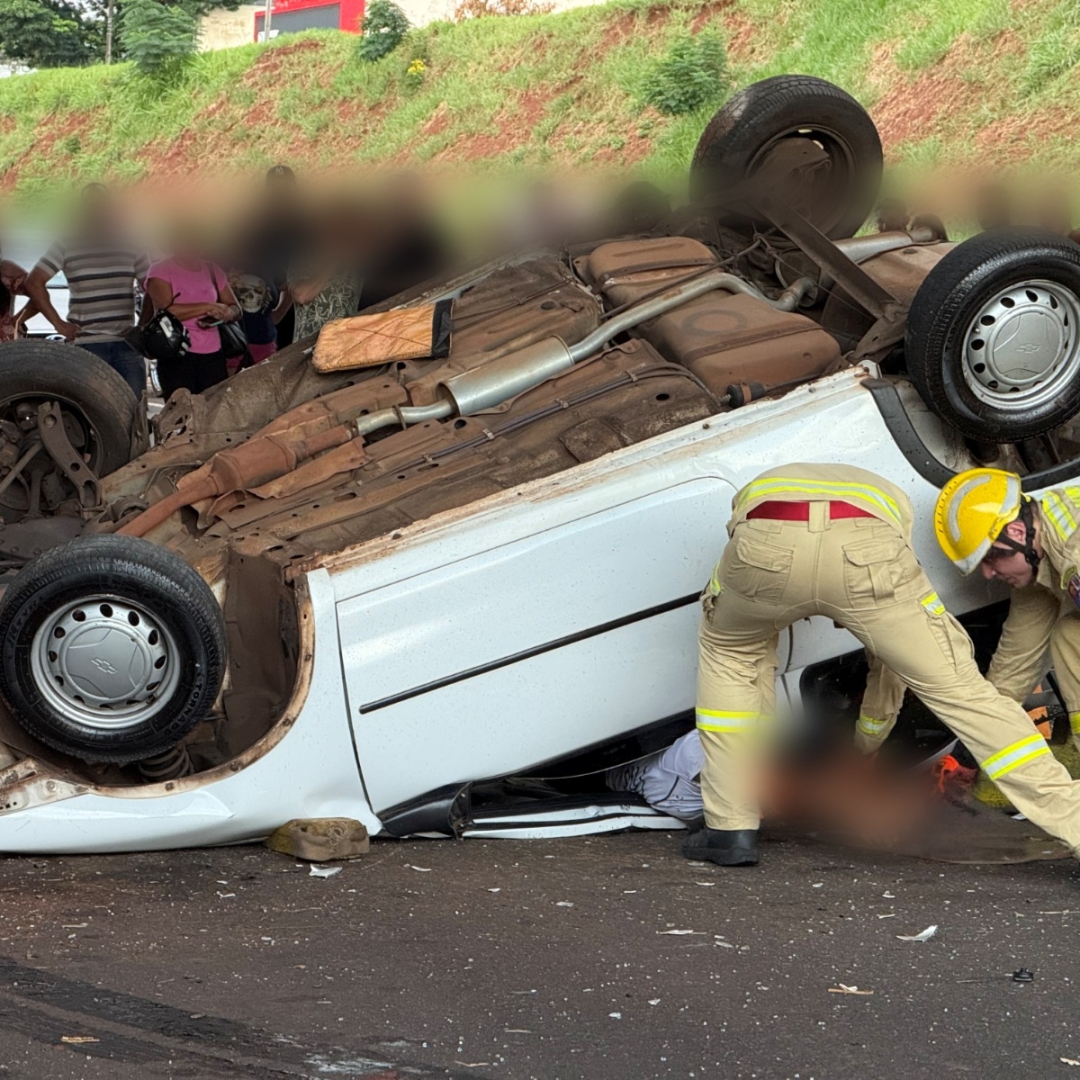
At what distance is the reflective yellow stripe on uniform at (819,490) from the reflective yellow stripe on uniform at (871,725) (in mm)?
659

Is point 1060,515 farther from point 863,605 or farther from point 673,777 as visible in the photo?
point 673,777

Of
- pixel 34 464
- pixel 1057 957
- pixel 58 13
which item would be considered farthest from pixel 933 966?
pixel 58 13

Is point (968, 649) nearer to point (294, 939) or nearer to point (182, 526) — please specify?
point (294, 939)

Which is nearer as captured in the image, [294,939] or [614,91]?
[294,939]

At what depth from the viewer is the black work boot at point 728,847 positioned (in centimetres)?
376

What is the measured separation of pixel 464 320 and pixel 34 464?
1579 mm

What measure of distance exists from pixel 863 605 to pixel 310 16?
3241cm

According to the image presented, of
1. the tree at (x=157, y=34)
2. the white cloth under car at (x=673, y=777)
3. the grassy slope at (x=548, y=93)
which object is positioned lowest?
the white cloth under car at (x=673, y=777)

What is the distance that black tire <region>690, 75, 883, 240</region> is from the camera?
5.39m

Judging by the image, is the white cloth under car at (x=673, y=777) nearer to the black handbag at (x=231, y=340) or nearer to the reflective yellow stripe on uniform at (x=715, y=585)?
the reflective yellow stripe on uniform at (x=715, y=585)

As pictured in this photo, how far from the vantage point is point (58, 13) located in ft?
115

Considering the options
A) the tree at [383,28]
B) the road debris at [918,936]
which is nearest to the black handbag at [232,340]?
the road debris at [918,936]

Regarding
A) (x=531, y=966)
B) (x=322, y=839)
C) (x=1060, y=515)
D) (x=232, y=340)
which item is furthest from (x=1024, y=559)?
(x=232, y=340)

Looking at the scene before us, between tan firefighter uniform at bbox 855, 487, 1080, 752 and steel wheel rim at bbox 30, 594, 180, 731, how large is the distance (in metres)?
1.90
